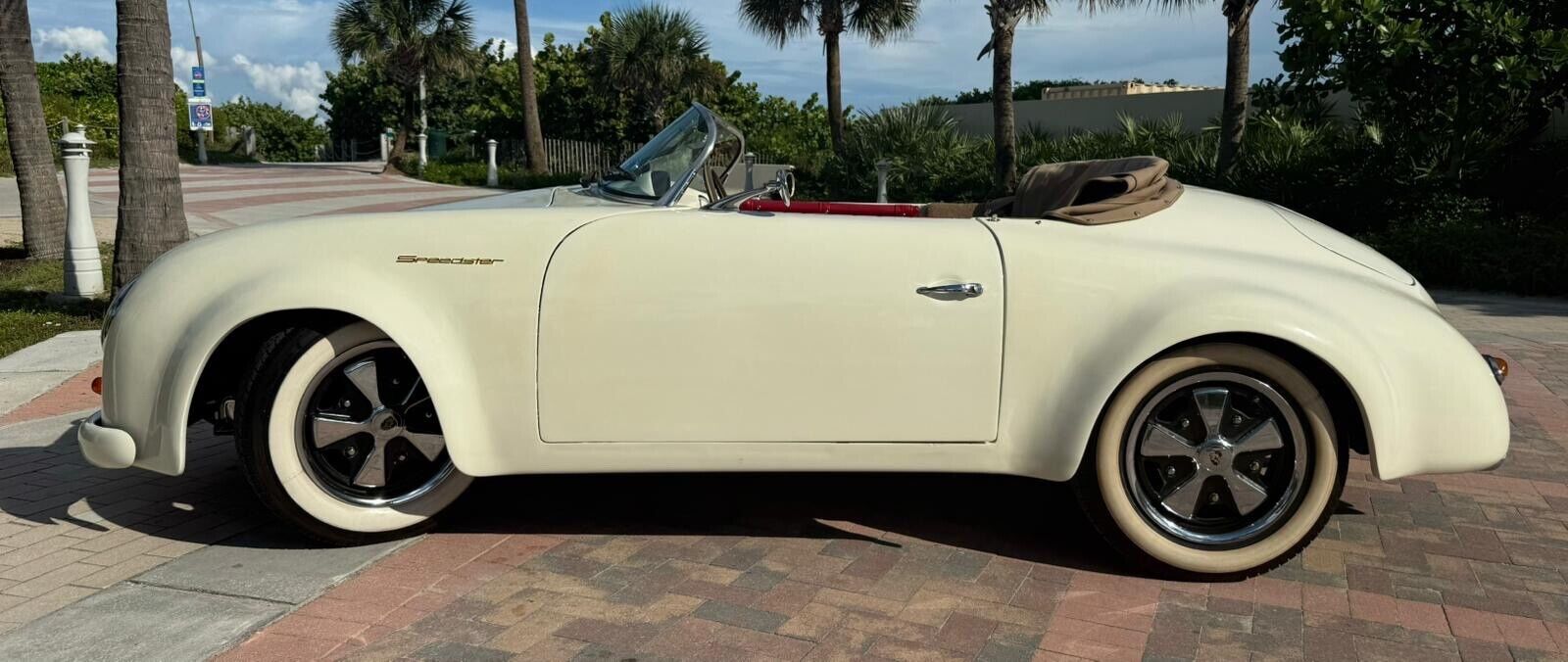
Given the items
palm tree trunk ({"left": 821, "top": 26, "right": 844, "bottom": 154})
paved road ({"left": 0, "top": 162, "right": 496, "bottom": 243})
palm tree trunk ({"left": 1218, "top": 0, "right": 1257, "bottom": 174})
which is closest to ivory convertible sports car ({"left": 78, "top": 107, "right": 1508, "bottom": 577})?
paved road ({"left": 0, "top": 162, "right": 496, "bottom": 243})

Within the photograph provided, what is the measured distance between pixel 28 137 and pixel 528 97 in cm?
1695

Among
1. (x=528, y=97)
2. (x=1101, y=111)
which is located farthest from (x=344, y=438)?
(x=528, y=97)

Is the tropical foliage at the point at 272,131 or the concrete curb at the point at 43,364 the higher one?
the tropical foliage at the point at 272,131

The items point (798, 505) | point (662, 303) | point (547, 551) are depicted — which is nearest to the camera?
point (662, 303)

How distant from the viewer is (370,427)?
3.34 m

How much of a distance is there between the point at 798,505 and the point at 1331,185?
1086 cm

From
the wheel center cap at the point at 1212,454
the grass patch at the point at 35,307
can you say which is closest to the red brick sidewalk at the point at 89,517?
the grass patch at the point at 35,307

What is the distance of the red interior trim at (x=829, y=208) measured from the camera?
3596 millimetres

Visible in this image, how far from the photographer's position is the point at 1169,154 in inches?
604

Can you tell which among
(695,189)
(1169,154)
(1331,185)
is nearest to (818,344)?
(695,189)

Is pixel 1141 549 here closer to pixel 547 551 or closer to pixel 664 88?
pixel 547 551

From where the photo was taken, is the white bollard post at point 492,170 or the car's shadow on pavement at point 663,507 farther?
the white bollard post at point 492,170

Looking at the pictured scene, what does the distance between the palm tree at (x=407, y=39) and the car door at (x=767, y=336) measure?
29752 mm

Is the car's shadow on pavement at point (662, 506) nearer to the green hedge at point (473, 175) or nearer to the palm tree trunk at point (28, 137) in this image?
the palm tree trunk at point (28, 137)
